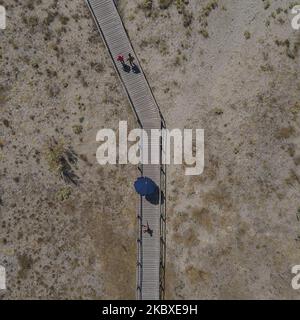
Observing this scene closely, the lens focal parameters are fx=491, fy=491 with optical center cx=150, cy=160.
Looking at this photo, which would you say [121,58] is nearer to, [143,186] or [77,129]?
[77,129]

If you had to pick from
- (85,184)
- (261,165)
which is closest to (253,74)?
(261,165)

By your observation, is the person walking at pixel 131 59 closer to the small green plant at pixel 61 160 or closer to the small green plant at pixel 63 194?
the small green plant at pixel 61 160

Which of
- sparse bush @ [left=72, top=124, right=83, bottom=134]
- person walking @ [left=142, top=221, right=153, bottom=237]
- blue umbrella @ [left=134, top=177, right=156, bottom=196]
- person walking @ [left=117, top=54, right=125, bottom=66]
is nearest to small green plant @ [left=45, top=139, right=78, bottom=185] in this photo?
sparse bush @ [left=72, top=124, right=83, bottom=134]

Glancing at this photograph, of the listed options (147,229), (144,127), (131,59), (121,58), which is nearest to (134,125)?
(144,127)

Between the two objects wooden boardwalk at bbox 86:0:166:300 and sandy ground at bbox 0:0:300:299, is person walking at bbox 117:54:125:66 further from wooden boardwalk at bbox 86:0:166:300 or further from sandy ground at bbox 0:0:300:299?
→ sandy ground at bbox 0:0:300:299

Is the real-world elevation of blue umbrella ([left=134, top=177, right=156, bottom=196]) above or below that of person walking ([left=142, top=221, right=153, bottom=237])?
above

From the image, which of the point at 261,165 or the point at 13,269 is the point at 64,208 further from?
the point at 261,165
